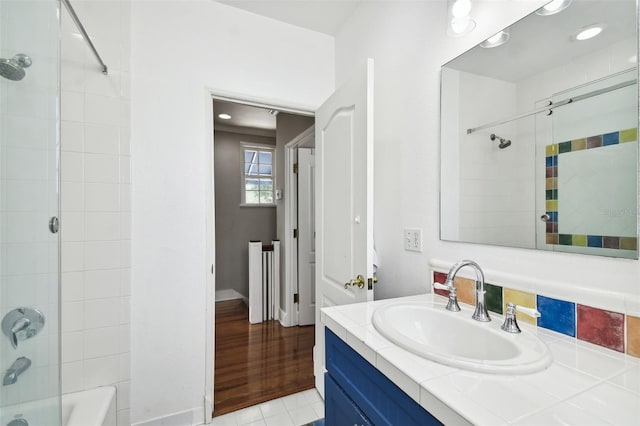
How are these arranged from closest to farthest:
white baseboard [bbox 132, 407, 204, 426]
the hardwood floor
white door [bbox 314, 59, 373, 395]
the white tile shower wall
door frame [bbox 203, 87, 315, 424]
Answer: white door [bbox 314, 59, 373, 395] < the white tile shower wall < white baseboard [bbox 132, 407, 204, 426] < door frame [bbox 203, 87, 315, 424] < the hardwood floor

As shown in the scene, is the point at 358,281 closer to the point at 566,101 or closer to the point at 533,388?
the point at 533,388

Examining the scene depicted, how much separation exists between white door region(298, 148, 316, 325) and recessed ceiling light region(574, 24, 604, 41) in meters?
2.43

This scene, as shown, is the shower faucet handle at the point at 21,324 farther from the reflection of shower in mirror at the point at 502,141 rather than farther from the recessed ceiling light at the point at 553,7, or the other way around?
the recessed ceiling light at the point at 553,7

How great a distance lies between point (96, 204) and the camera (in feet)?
4.98

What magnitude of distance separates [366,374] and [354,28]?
2.03 meters

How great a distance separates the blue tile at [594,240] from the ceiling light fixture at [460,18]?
86 cm

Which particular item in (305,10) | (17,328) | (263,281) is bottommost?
(263,281)

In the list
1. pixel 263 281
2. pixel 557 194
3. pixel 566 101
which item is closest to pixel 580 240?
pixel 557 194

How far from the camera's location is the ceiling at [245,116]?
3318 mm

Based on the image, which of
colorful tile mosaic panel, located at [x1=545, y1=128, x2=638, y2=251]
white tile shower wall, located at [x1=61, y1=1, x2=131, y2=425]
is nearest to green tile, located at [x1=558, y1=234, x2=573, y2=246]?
colorful tile mosaic panel, located at [x1=545, y1=128, x2=638, y2=251]

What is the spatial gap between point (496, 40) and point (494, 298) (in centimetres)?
94

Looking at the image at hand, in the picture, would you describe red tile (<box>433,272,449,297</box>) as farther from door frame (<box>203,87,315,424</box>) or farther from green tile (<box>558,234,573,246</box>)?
door frame (<box>203,87,315,424</box>)

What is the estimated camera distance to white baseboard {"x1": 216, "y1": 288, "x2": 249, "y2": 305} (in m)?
4.10

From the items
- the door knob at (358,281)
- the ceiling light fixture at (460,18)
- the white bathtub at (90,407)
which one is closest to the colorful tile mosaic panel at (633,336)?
the door knob at (358,281)
